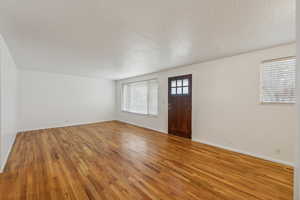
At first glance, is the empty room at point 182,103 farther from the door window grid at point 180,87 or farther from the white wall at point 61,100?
the white wall at point 61,100

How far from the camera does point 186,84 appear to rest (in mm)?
4227

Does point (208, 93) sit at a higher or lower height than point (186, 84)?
lower

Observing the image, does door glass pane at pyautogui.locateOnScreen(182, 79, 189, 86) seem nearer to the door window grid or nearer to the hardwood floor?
the door window grid

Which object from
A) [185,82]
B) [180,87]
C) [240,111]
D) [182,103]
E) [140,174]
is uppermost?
[185,82]

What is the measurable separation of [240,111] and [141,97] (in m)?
3.87

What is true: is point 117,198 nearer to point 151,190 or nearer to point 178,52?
point 151,190

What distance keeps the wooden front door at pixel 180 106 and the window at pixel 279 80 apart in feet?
5.73

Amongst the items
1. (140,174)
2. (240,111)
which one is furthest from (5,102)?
(240,111)

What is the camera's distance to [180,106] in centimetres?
434

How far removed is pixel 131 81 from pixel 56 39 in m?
4.13

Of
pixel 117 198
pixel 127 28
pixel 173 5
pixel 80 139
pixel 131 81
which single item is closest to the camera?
pixel 173 5

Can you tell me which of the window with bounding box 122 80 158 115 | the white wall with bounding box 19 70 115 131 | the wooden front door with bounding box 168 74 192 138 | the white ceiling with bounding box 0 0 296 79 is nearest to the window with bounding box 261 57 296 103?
the white ceiling with bounding box 0 0 296 79

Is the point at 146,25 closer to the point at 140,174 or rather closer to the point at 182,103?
the point at 140,174

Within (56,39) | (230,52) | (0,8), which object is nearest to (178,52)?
(230,52)
